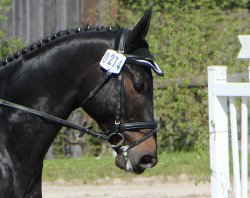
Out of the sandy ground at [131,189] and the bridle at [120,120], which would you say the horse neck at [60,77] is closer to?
the bridle at [120,120]

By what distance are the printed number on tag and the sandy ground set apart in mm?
4822

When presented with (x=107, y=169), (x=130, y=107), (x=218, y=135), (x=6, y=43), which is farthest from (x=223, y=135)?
(x=6, y=43)

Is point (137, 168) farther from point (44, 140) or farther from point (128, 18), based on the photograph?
point (128, 18)

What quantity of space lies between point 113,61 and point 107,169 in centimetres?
631

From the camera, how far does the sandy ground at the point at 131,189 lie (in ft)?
33.0

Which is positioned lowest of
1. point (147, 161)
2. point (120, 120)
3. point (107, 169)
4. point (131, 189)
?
point (107, 169)

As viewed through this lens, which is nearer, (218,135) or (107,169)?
(218,135)

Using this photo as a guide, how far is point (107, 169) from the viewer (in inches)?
450

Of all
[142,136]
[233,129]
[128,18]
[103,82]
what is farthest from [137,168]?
[128,18]

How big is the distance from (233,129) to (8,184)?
206cm

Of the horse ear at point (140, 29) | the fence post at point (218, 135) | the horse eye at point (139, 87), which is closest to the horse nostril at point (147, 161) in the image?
the horse eye at point (139, 87)

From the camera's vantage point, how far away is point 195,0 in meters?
13.5

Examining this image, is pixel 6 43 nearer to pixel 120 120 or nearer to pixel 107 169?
pixel 107 169

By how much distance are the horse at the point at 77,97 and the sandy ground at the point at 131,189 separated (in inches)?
182
